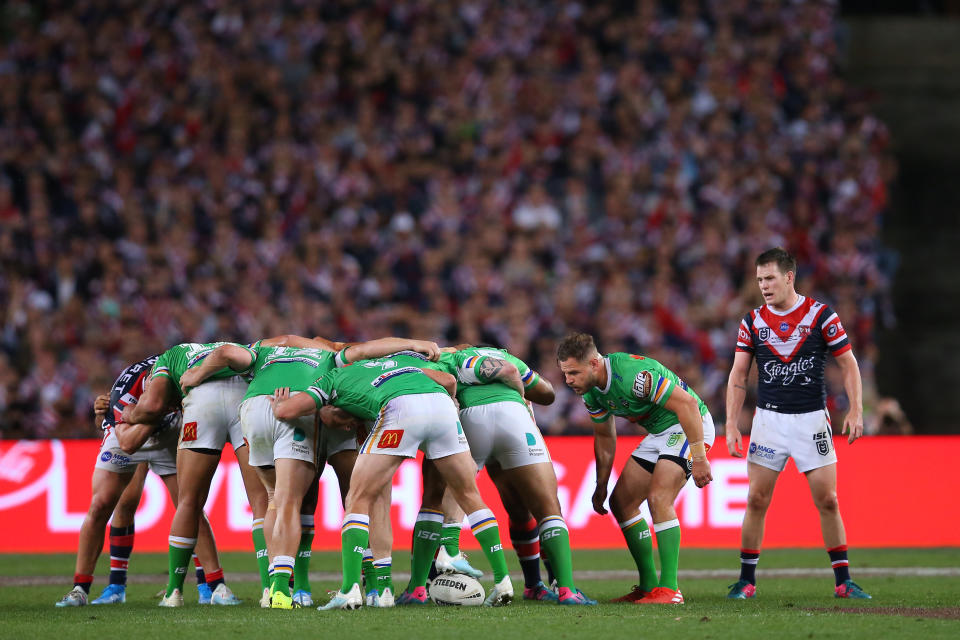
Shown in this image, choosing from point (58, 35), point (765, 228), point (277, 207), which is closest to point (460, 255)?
point (277, 207)

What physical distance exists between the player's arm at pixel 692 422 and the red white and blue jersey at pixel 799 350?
34.2 inches

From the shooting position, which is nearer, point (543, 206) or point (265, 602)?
point (265, 602)

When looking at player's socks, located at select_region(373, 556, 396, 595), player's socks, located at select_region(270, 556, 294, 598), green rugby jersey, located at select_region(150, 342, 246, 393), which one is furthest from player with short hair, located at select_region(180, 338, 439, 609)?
player's socks, located at select_region(373, 556, 396, 595)

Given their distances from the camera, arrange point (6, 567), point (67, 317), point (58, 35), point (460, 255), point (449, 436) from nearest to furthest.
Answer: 1. point (449, 436)
2. point (6, 567)
3. point (67, 317)
4. point (460, 255)
5. point (58, 35)

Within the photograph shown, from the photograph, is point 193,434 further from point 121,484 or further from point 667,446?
point 667,446

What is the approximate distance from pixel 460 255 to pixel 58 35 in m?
8.40

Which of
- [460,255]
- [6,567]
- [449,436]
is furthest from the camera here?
[460,255]

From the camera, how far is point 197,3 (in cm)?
2233

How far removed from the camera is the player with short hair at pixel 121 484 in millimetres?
9758

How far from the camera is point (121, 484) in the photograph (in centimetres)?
989

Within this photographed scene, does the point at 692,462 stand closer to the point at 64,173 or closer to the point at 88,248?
the point at 88,248

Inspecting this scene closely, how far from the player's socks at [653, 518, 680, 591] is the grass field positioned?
26cm

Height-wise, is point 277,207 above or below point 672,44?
below

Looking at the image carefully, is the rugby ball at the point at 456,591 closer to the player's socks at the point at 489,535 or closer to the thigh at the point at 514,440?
the player's socks at the point at 489,535
